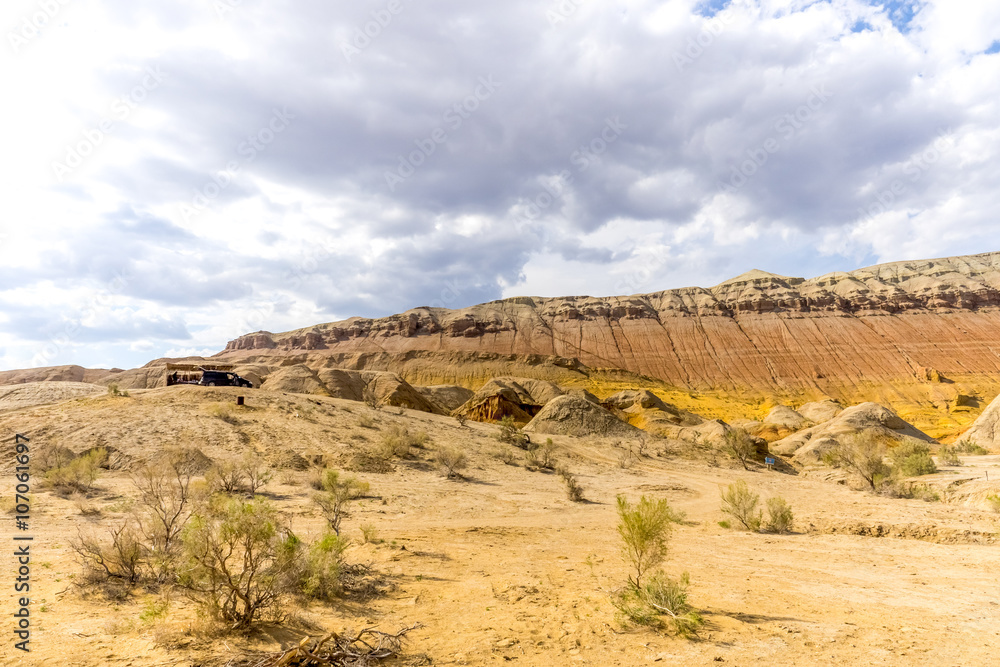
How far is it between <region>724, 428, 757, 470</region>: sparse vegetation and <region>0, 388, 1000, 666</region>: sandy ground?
7805 millimetres

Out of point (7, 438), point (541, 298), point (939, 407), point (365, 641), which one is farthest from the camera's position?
point (541, 298)

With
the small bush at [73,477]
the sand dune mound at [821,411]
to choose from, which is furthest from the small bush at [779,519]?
the sand dune mound at [821,411]

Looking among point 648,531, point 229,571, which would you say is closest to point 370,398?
point 229,571

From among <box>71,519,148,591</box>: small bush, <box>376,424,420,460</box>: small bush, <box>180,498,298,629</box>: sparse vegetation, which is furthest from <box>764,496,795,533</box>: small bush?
<box>376,424,420,460</box>: small bush

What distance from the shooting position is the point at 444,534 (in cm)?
1227

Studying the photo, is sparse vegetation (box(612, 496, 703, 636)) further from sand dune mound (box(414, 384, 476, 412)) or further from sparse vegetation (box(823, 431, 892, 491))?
sand dune mound (box(414, 384, 476, 412))

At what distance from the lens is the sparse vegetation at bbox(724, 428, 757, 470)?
2842 cm

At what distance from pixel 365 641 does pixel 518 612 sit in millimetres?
2344

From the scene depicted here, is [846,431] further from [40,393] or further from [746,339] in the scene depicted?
[746,339]

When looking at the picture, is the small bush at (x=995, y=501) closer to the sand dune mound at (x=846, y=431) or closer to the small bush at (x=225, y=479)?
the sand dune mound at (x=846, y=431)

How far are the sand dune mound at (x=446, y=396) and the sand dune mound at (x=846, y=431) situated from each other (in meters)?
29.8

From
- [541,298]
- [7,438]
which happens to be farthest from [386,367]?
[7,438]

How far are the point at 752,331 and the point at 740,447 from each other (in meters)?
75.4

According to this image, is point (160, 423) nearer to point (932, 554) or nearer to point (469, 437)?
point (469, 437)
